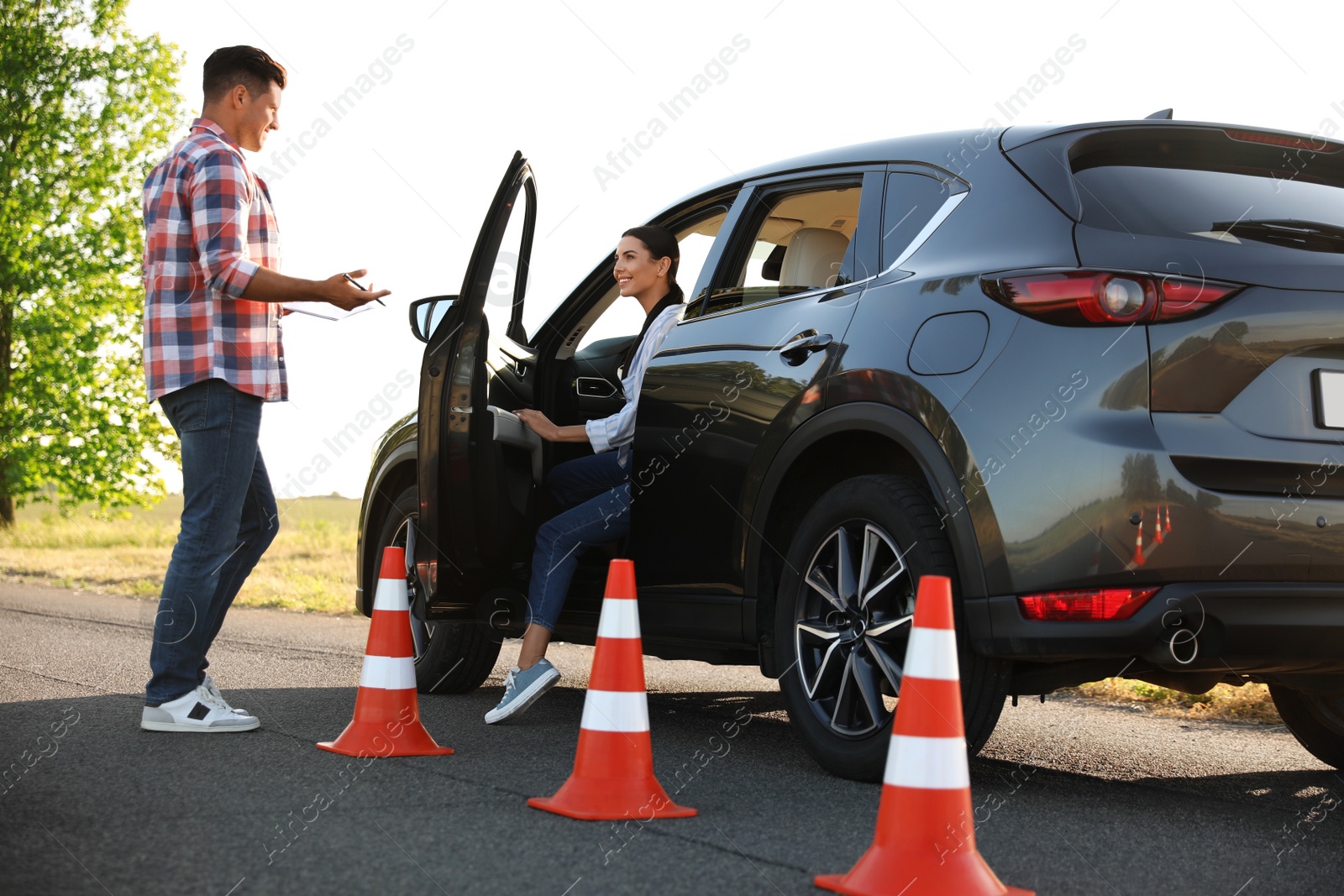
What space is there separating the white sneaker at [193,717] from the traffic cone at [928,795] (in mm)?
2621

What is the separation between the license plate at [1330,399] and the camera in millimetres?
3270

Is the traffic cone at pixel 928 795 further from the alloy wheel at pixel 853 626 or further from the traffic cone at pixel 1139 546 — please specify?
the alloy wheel at pixel 853 626

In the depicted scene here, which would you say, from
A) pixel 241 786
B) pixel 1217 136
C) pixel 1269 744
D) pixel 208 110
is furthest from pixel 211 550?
pixel 1269 744

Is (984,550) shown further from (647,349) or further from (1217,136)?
(647,349)

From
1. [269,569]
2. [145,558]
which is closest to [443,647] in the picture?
[269,569]

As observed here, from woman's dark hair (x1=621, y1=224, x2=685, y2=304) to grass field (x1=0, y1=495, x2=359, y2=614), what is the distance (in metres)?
1.78

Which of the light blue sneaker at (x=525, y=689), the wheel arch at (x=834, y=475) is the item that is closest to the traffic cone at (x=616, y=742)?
the wheel arch at (x=834, y=475)

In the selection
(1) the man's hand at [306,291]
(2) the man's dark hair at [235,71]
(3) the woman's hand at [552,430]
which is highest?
(2) the man's dark hair at [235,71]

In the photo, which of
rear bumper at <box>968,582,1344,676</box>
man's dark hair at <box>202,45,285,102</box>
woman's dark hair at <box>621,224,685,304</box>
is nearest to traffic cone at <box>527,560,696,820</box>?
rear bumper at <box>968,582,1344,676</box>

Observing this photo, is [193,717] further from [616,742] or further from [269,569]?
[269,569]

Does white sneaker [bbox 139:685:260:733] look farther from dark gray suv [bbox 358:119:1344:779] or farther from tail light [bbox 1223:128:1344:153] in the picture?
tail light [bbox 1223:128:1344:153]

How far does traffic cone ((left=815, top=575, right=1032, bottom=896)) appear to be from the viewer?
2.70 meters

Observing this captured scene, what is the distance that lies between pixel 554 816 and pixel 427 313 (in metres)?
2.47

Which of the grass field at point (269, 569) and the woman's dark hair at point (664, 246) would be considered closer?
the woman's dark hair at point (664, 246)
